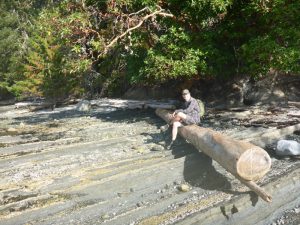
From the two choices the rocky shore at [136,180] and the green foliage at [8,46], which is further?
the green foliage at [8,46]

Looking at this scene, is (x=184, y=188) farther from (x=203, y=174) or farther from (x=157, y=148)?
(x=157, y=148)

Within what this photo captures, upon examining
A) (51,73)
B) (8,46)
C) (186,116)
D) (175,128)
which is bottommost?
(175,128)

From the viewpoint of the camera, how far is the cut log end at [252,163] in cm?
602

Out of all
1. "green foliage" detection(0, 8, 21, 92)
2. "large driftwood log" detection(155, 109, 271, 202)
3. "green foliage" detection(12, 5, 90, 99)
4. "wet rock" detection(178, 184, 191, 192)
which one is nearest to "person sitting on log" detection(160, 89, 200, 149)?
"large driftwood log" detection(155, 109, 271, 202)

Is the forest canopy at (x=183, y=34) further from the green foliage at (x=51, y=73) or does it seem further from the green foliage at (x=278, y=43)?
the green foliage at (x=51, y=73)

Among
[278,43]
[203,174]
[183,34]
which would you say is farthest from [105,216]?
[278,43]

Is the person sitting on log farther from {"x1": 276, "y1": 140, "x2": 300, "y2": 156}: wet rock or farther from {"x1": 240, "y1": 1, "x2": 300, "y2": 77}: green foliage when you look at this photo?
{"x1": 240, "y1": 1, "x2": 300, "y2": 77}: green foliage

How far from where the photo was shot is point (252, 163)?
6043mm

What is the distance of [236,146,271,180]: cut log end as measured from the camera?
6.02 meters

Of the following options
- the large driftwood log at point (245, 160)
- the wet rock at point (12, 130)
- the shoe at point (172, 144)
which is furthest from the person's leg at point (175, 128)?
the wet rock at point (12, 130)

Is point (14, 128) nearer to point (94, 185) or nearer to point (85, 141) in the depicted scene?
point (85, 141)

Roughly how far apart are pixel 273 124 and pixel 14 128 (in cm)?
926

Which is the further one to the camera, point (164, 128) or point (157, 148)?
point (164, 128)

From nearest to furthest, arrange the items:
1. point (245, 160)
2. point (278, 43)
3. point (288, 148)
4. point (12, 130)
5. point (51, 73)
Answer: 1. point (245, 160)
2. point (288, 148)
3. point (278, 43)
4. point (12, 130)
5. point (51, 73)
